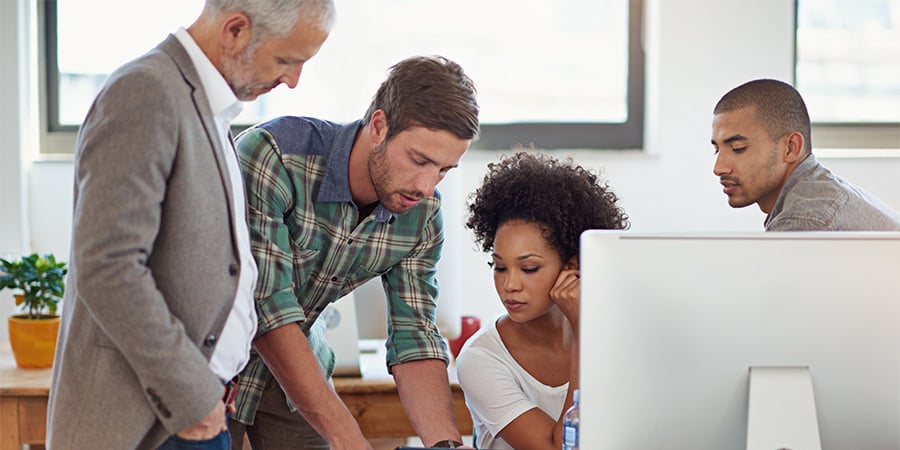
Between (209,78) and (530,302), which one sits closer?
(209,78)

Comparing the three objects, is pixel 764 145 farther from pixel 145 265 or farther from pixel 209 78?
pixel 145 265

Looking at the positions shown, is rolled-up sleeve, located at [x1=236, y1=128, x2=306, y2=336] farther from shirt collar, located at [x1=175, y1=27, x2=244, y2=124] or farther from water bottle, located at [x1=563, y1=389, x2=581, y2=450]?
water bottle, located at [x1=563, y1=389, x2=581, y2=450]

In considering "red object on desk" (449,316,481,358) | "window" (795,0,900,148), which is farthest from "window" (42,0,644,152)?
"red object on desk" (449,316,481,358)

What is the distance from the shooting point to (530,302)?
5.73 feet

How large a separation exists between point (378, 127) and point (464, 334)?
1.06 meters

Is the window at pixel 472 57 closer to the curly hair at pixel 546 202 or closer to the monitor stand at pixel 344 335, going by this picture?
the monitor stand at pixel 344 335

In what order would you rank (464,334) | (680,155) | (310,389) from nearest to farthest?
(310,389) < (464,334) < (680,155)

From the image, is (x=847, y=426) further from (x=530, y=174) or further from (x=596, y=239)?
(x=530, y=174)

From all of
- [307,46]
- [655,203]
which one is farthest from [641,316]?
[655,203]

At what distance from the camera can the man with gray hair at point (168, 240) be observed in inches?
44.7

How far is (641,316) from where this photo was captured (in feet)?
3.57

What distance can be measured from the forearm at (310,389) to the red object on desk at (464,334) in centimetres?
91

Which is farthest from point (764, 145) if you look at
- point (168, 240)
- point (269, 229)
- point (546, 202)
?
point (168, 240)

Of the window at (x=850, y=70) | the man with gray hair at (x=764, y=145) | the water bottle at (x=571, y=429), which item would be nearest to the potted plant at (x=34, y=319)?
the water bottle at (x=571, y=429)
